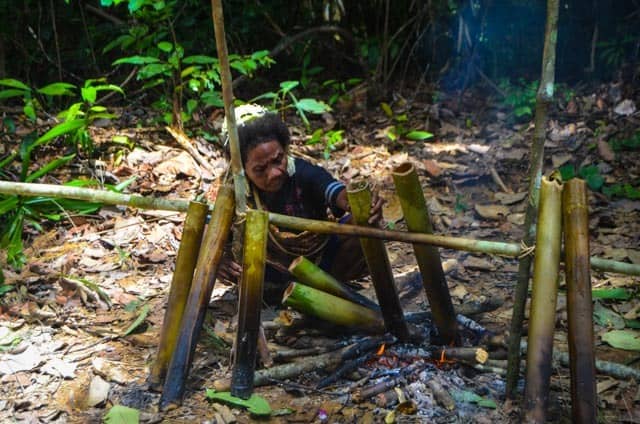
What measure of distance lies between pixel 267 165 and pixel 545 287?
1525 mm

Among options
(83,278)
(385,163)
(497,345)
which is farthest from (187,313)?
(385,163)

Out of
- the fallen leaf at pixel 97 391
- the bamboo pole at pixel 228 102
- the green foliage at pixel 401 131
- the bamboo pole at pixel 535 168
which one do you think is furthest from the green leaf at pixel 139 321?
the green foliage at pixel 401 131

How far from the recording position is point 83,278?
Result: 13.1ft

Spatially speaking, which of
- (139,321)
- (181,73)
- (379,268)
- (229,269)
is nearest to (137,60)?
(181,73)

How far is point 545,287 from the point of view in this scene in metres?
2.29

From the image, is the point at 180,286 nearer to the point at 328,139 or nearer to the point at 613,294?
the point at 613,294

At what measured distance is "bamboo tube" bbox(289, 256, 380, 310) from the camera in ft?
9.40

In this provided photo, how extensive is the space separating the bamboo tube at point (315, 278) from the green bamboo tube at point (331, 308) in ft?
0.16

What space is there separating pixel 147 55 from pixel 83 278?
255cm

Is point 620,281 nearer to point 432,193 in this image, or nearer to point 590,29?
point 432,193

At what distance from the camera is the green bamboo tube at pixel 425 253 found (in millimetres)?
2512

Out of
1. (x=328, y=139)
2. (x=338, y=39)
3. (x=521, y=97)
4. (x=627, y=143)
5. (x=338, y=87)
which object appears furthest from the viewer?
(x=338, y=39)

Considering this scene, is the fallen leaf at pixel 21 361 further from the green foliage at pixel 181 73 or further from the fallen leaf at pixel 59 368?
the green foliage at pixel 181 73

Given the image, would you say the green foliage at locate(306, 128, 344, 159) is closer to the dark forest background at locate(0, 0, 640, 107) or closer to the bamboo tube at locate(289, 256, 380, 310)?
the dark forest background at locate(0, 0, 640, 107)
